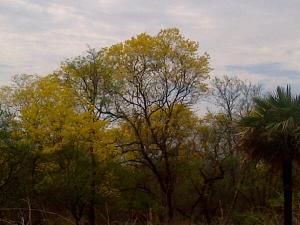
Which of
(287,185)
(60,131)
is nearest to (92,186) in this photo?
(60,131)

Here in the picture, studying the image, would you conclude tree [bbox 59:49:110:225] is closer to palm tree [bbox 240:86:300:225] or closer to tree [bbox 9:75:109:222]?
tree [bbox 9:75:109:222]

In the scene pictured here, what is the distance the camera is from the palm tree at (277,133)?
17300 millimetres

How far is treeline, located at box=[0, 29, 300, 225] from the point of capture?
2720 cm

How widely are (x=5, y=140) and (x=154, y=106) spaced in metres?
12.0

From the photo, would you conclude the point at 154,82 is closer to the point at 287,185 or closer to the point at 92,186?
the point at 92,186

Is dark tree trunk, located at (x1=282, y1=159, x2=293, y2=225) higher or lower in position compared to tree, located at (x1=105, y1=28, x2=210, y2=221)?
lower

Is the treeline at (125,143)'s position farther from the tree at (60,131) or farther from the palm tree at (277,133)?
the palm tree at (277,133)

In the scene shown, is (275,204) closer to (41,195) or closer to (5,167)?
(41,195)

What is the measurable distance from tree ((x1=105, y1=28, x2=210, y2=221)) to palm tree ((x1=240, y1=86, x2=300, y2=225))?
1378cm

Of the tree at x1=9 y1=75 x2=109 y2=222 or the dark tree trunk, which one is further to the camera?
the tree at x1=9 y1=75 x2=109 y2=222

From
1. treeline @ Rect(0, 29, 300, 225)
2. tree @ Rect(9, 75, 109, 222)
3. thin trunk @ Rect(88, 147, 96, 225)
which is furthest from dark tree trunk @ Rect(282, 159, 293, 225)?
thin trunk @ Rect(88, 147, 96, 225)

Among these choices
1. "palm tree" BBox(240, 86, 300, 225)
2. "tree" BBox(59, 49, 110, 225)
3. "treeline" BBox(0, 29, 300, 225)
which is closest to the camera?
"palm tree" BBox(240, 86, 300, 225)

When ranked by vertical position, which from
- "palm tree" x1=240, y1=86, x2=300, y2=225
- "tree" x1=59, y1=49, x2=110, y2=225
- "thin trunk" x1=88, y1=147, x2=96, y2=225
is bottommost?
"thin trunk" x1=88, y1=147, x2=96, y2=225

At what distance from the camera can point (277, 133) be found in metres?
17.4
